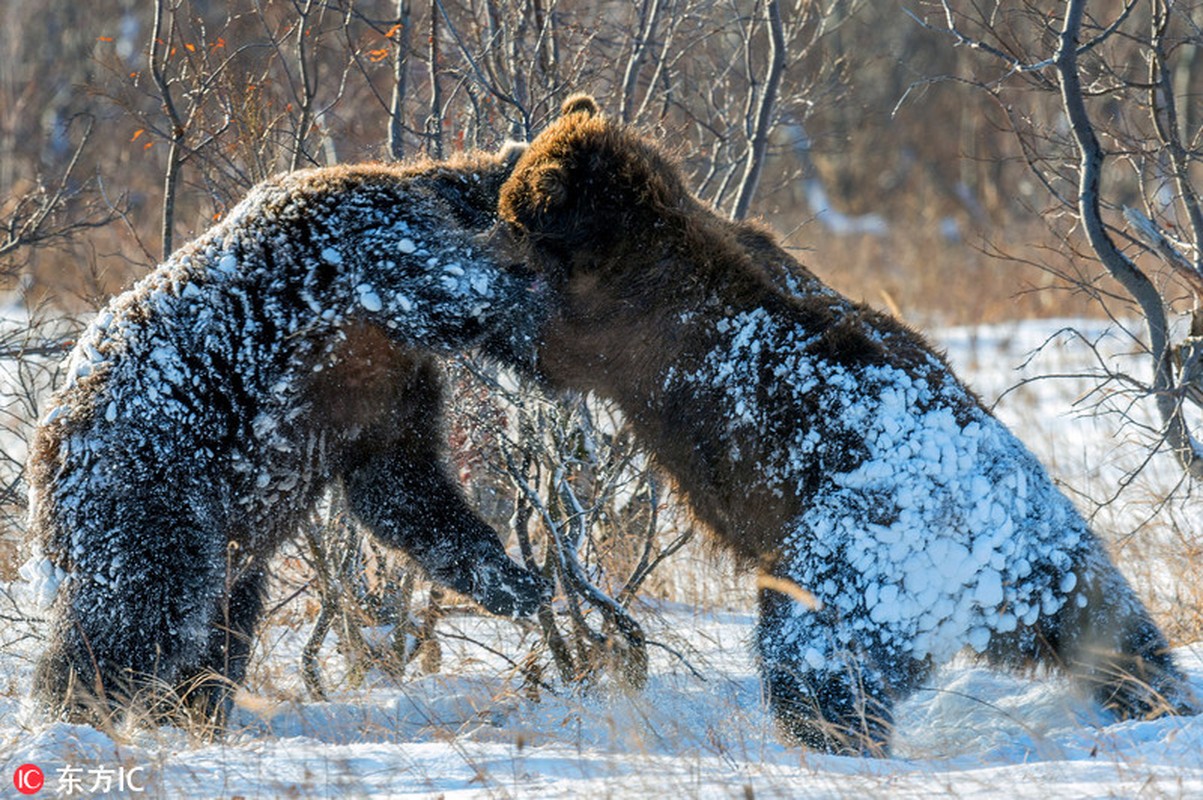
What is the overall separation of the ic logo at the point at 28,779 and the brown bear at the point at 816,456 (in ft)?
6.40

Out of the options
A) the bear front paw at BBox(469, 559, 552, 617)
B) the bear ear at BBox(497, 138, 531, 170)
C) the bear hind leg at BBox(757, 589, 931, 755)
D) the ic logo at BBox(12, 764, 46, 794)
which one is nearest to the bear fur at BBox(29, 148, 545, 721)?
the bear ear at BBox(497, 138, 531, 170)

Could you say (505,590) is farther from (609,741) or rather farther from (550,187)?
(550,187)

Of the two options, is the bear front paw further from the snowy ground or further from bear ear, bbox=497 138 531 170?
bear ear, bbox=497 138 531 170

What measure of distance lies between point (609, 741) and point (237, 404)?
1.58m

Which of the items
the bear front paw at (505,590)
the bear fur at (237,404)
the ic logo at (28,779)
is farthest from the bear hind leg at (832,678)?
the ic logo at (28,779)

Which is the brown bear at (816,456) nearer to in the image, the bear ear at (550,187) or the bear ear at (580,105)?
the bear ear at (550,187)

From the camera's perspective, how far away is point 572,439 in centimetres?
515

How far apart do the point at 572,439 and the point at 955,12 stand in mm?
2245

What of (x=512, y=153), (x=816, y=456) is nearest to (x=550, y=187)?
(x=512, y=153)

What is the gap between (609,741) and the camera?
3.52 m

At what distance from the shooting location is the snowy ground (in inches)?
118

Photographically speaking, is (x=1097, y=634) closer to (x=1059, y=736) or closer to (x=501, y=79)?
(x=1059, y=736)

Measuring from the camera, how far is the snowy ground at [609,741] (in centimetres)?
301

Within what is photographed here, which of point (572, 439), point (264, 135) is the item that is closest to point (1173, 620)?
point (572, 439)
